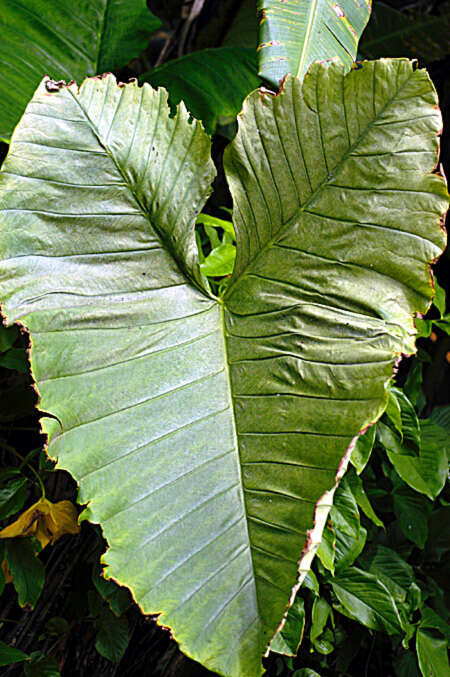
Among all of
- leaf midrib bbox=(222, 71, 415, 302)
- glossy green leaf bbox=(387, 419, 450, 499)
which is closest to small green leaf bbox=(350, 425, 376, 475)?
glossy green leaf bbox=(387, 419, 450, 499)

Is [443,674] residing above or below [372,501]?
below

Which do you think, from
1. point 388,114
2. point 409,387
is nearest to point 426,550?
point 409,387

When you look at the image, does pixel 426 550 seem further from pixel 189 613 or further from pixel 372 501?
pixel 189 613

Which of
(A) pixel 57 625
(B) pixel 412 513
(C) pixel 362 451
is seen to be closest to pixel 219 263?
(C) pixel 362 451

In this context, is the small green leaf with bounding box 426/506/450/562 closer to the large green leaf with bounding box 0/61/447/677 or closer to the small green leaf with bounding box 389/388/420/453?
the small green leaf with bounding box 389/388/420/453

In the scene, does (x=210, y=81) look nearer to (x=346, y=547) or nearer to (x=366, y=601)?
(x=346, y=547)
